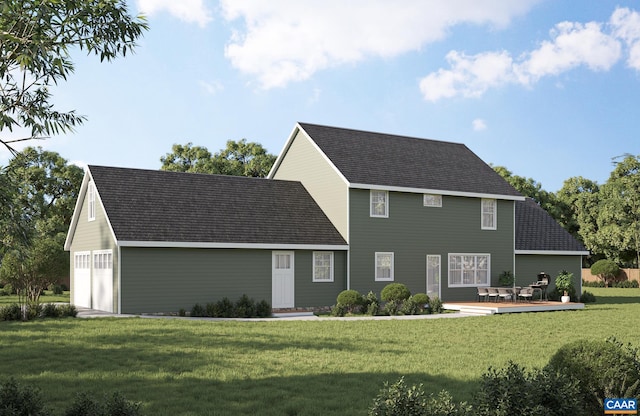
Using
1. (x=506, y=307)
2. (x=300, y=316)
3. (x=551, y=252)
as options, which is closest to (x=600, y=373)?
(x=300, y=316)

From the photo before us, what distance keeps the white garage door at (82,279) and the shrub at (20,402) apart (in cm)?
2058

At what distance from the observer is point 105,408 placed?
7605mm

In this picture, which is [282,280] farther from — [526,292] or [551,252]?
[551,252]

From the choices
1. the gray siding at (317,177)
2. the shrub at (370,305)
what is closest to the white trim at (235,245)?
the gray siding at (317,177)

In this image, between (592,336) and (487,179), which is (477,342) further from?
(487,179)

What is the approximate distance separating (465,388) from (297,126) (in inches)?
845

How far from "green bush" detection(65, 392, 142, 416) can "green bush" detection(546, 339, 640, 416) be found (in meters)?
5.18

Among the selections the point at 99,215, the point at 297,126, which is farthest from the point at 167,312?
the point at 297,126

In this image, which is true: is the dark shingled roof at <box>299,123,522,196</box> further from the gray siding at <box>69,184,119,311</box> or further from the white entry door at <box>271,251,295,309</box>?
the gray siding at <box>69,184,119,311</box>

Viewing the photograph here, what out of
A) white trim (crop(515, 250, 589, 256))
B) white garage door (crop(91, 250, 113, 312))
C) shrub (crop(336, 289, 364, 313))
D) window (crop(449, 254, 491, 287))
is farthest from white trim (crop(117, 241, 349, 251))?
white trim (crop(515, 250, 589, 256))

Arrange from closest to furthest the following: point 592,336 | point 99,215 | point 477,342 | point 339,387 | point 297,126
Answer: point 339,387
point 477,342
point 592,336
point 99,215
point 297,126

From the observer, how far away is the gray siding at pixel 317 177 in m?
29.1

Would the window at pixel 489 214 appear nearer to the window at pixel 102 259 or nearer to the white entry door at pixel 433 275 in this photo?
the white entry door at pixel 433 275

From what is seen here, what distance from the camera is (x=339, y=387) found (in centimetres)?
1131
